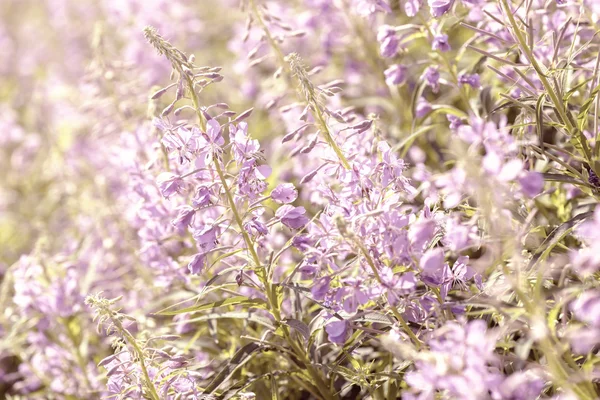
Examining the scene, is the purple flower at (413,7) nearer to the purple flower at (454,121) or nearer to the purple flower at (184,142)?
the purple flower at (454,121)

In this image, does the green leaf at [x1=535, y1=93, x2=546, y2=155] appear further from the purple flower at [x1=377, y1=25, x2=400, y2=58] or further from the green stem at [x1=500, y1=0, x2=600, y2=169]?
the purple flower at [x1=377, y1=25, x2=400, y2=58]

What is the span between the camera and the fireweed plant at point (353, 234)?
7.42 feet

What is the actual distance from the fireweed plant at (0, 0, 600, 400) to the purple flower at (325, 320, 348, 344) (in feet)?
0.04

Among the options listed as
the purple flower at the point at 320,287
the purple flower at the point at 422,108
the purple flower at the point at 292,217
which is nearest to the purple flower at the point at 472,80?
the purple flower at the point at 422,108

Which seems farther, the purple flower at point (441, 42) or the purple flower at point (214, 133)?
the purple flower at point (441, 42)

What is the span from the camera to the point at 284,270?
3.96 meters

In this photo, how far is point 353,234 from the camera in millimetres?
2430

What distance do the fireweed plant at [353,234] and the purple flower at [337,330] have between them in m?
0.01

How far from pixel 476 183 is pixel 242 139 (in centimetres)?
120

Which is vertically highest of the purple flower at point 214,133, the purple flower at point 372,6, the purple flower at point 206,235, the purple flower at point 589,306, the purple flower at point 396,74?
the purple flower at point 372,6

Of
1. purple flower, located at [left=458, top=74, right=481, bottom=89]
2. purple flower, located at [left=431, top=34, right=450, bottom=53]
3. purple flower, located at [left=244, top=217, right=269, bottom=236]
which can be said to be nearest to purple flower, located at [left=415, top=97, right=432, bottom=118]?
purple flower, located at [left=458, top=74, right=481, bottom=89]

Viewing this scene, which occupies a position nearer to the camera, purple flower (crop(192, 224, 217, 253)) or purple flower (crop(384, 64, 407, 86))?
purple flower (crop(192, 224, 217, 253))

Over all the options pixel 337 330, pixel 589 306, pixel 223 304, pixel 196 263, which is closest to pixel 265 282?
pixel 223 304

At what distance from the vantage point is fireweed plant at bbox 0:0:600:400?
7.42 feet
